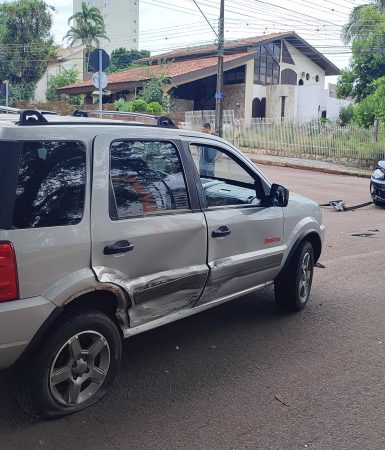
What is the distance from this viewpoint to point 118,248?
3303mm

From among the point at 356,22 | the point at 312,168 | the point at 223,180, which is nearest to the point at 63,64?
the point at 356,22

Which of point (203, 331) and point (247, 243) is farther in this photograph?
point (203, 331)

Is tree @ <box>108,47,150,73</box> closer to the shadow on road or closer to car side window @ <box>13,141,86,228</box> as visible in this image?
the shadow on road

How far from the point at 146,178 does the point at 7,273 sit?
4.00 ft

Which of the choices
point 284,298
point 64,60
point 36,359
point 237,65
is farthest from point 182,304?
point 64,60

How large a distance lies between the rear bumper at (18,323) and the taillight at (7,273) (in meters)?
0.05

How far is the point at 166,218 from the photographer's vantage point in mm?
3697

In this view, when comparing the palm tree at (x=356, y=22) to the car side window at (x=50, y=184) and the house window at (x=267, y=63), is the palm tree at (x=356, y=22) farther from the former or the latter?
the car side window at (x=50, y=184)

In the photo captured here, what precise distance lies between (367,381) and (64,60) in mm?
58375

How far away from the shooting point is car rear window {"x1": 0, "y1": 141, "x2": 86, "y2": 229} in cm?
286

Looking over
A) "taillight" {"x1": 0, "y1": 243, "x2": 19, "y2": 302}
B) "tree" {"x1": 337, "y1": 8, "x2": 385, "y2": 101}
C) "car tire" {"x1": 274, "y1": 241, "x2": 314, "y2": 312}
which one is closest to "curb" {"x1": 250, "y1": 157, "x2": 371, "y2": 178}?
"tree" {"x1": 337, "y1": 8, "x2": 385, "y2": 101}

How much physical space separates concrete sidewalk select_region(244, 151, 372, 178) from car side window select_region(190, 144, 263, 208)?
19287 millimetres

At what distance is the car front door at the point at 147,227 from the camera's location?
3.29 meters

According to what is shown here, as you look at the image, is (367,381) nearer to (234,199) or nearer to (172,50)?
(234,199)
